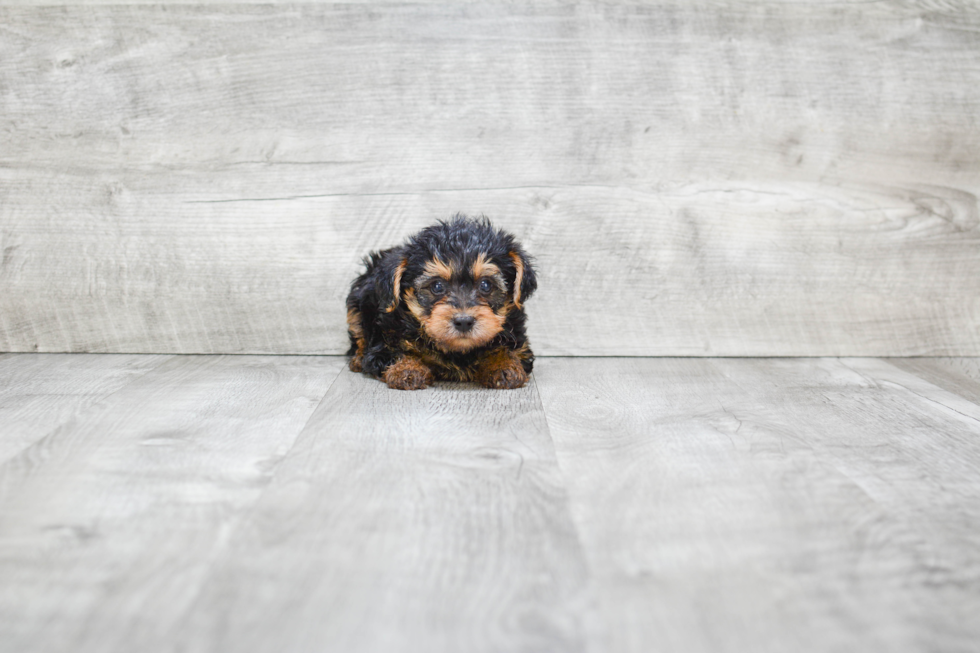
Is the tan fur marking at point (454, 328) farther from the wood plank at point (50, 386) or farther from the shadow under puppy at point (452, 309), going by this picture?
the wood plank at point (50, 386)

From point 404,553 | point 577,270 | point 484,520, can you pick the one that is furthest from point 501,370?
point 404,553

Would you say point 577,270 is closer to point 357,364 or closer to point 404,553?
point 357,364

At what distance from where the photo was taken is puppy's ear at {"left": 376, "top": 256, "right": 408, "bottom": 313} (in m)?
3.15

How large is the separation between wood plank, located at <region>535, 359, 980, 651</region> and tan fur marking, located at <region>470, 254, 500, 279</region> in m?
0.55

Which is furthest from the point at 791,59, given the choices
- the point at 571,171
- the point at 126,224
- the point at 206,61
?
the point at 126,224

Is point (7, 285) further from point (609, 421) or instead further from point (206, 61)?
point (609, 421)

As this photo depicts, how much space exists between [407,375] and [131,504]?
140cm

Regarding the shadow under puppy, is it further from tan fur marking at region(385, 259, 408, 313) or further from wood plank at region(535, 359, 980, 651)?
wood plank at region(535, 359, 980, 651)

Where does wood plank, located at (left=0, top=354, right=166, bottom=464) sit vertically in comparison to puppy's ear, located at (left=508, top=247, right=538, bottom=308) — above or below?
below

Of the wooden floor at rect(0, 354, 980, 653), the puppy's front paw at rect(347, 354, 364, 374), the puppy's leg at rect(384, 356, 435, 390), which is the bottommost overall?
the puppy's front paw at rect(347, 354, 364, 374)

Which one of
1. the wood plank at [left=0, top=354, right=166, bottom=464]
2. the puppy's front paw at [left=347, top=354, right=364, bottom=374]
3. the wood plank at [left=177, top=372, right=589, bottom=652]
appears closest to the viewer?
the wood plank at [left=177, top=372, right=589, bottom=652]

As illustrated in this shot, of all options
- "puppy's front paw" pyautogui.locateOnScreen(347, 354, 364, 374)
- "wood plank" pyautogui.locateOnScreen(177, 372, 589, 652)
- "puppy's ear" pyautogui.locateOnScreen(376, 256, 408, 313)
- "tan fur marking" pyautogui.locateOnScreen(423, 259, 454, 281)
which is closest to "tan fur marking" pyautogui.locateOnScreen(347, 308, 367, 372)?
"puppy's front paw" pyautogui.locateOnScreen(347, 354, 364, 374)

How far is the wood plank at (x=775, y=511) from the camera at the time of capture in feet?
4.63

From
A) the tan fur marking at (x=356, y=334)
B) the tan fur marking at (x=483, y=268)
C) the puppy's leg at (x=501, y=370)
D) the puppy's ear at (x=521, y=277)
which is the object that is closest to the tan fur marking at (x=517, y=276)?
the puppy's ear at (x=521, y=277)
